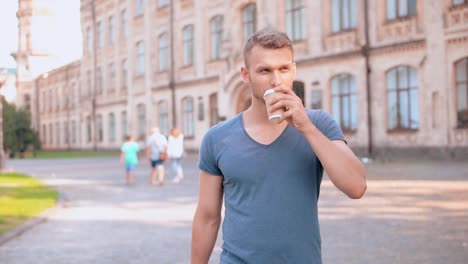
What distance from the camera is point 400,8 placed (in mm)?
24469

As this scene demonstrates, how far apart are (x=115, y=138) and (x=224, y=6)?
17376 millimetres

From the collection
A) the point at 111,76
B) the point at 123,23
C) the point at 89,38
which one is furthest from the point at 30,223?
the point at 89,38

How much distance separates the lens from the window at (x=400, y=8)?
24.1 metres

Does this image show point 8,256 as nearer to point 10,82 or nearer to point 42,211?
point 42,211

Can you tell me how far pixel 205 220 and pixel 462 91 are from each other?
21.3 meters

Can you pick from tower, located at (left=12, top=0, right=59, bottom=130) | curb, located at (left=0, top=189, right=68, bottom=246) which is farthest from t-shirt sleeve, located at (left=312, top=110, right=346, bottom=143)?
tower, located at (left=12, top=0, right=59, bottom=130)

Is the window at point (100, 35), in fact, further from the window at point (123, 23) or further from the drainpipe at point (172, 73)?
the drainpipe at point (172, 73)

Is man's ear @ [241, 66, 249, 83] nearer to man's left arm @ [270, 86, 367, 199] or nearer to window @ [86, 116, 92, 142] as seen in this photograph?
man's left arm @ [270, 86, 367, 199]

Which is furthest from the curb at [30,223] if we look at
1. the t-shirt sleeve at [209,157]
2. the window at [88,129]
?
the window at [88,129]

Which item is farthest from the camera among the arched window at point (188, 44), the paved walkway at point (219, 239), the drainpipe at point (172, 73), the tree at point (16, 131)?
the tree at point (16, 131)

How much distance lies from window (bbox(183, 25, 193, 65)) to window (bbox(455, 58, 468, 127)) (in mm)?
17798

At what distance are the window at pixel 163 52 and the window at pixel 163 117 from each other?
226 cm

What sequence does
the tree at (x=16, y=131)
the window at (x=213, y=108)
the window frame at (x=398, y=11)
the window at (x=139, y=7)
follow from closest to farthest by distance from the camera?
the window frame at (x=398, y=11) < the window at (x=213, y=108) < the window at (x=139, y=7) < the tree at (x=16, y=131)

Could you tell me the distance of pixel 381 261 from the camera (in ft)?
22.0
